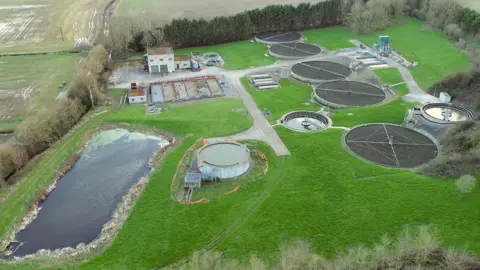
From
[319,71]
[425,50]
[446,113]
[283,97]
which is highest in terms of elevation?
[425,50]

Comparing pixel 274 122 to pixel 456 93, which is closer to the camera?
pixel 274 122

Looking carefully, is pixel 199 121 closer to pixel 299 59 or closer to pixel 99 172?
pixel 99 172

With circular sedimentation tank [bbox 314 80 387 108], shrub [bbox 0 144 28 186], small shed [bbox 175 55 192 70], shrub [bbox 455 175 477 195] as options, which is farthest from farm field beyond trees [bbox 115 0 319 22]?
shrub [bbox 455 175 477 195]

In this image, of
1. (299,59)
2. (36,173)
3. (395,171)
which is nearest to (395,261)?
(395,171)

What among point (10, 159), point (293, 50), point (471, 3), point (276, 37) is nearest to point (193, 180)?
point (10, 159)

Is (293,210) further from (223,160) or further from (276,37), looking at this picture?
(276,37)

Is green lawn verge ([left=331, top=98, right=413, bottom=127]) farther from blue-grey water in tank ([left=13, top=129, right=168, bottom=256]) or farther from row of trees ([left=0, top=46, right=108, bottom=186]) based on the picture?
row of trees ([left=0, top=46, right=108, bottom=186])
